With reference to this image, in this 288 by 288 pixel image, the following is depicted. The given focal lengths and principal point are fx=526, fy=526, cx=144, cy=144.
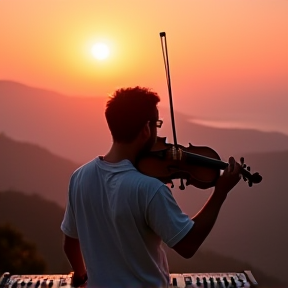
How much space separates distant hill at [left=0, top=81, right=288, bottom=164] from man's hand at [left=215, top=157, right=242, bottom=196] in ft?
4.37

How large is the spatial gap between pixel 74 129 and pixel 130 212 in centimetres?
162

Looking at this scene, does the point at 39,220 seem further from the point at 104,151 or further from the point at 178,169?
the point at 178,169

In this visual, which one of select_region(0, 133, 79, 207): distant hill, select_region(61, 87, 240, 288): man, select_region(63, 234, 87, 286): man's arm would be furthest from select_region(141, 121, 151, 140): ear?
select_region(0, 133, 79, 207): distant hill

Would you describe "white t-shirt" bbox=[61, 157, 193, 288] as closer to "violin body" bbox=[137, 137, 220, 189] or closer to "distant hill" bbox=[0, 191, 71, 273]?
"violin body" bbox=[137, 137, 220, 189]

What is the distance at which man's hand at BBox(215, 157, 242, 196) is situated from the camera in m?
1.20

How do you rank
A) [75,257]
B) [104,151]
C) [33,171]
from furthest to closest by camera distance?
1. [33,171]
2. [104,151]
3. [75,257]

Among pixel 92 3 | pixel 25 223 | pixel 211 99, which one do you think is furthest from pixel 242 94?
pixel 25 223

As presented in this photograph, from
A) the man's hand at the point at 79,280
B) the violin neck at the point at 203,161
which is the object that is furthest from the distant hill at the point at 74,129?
the man's hand at the point at 79,280

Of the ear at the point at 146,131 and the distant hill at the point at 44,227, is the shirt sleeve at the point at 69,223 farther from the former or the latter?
the distant hill at the point at 44,227

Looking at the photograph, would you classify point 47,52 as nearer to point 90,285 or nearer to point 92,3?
point 92,3

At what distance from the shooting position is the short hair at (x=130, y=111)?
3.75ft

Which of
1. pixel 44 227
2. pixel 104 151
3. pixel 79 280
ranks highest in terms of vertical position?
pixel 104 151

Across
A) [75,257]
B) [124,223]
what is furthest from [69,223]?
[124,223]

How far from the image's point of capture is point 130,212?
1.10 meters
